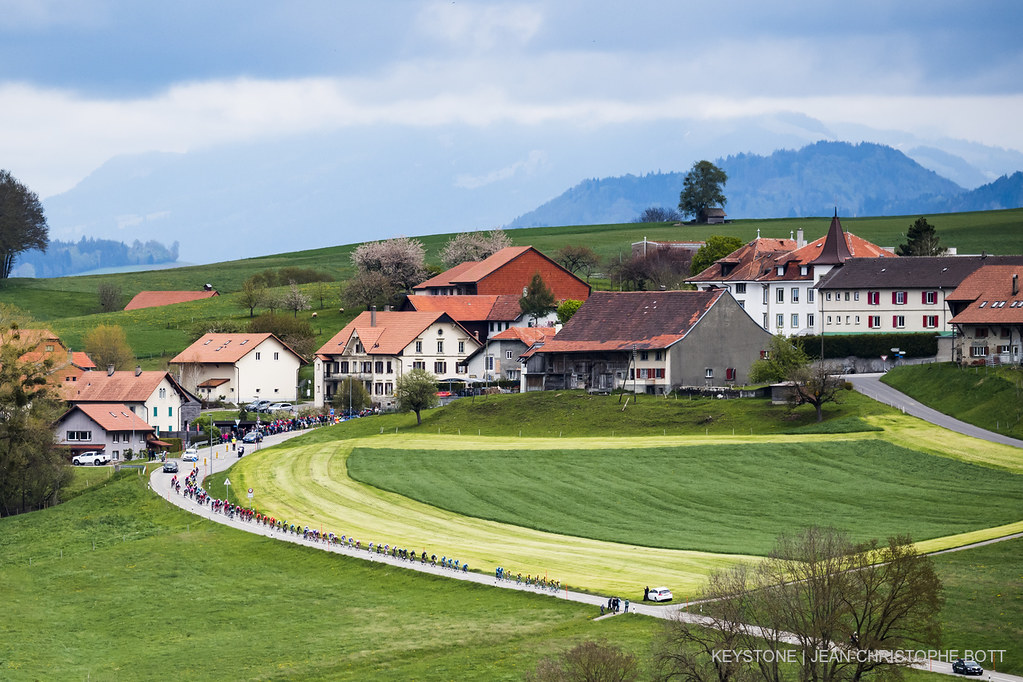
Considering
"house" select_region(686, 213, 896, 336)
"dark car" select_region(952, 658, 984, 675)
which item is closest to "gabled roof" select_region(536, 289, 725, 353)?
"house" select_region(686, 213, 896, 336)

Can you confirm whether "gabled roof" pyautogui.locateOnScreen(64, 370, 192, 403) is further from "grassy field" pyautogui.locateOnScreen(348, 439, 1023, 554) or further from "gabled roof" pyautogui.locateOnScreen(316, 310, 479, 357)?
"grassy field" pyautogui.locateOnScreen(348, 439, 1023, 554)

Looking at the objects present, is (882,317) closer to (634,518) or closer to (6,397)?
(634,518)

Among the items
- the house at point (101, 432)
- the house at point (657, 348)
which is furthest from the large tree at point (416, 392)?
the house at point (101, 432)

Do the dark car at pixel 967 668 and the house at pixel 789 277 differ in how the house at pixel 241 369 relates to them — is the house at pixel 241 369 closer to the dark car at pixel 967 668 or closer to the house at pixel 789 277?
the house at pixel 789 277

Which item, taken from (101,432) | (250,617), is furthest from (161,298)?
(250,617)

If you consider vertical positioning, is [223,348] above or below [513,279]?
below

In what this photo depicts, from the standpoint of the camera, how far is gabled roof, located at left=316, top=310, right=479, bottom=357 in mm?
123625

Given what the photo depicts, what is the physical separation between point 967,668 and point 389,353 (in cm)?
8666

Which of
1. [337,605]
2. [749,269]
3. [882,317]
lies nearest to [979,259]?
[882,317]

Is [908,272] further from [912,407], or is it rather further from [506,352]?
[506,352]

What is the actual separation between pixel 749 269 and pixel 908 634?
87916mm

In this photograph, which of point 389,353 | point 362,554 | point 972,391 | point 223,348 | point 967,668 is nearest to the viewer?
point 967,668

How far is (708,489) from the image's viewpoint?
234ft

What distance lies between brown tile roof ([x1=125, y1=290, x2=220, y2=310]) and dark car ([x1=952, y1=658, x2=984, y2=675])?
144 meters
